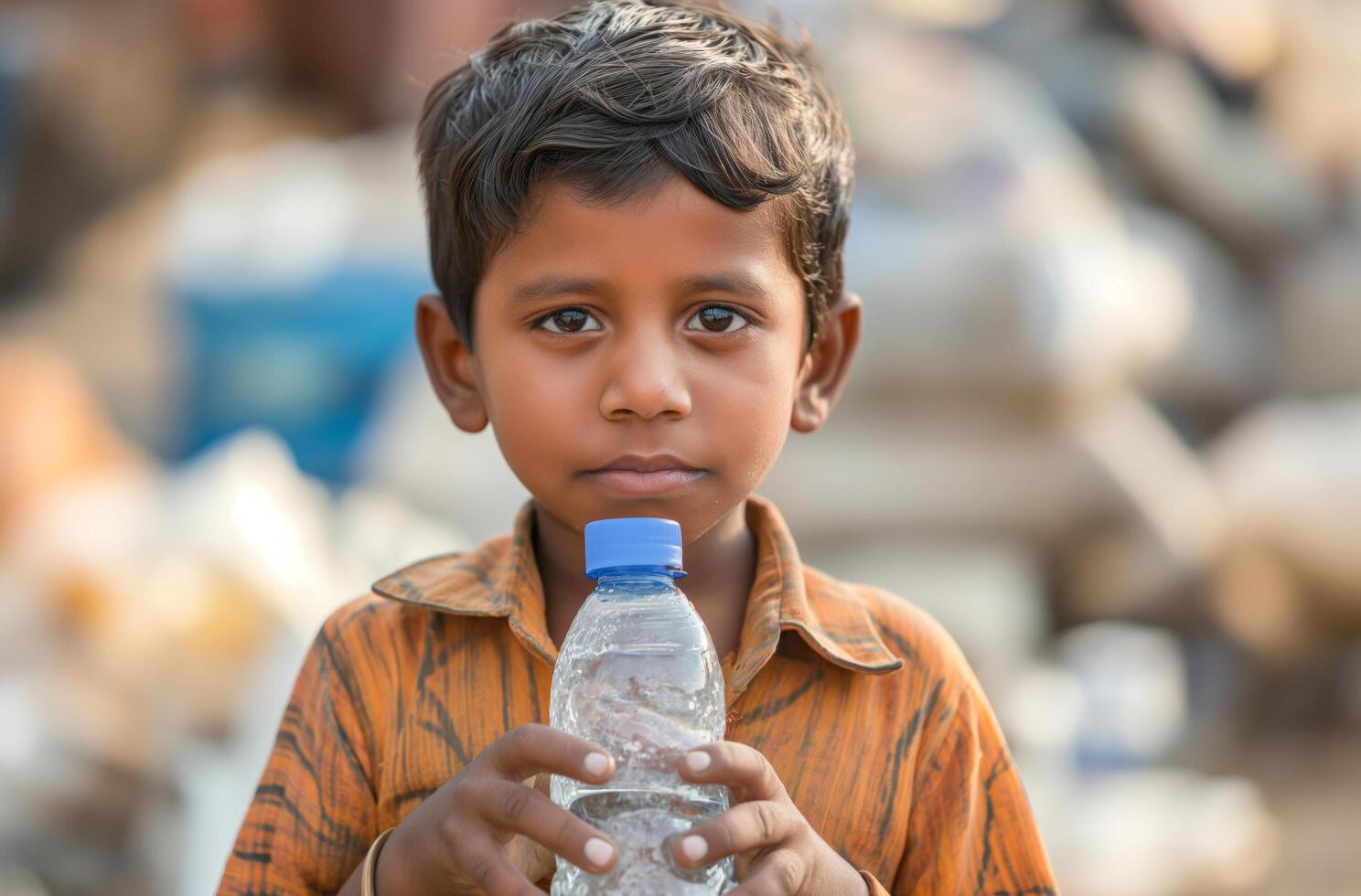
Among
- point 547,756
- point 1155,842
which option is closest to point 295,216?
point 1155,842

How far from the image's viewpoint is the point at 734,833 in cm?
88

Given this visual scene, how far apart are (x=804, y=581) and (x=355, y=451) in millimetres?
2655

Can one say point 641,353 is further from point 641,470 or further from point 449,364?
point 449,364

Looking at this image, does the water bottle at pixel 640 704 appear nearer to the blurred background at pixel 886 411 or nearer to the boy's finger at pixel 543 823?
the boy's finger at pixel 543 823

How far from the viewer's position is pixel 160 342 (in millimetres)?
4188

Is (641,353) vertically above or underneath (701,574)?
above

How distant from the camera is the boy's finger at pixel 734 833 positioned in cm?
86

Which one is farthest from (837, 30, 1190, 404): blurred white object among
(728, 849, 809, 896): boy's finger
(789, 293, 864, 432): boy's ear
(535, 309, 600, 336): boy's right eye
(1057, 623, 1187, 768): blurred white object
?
(728, 849, 809, 896): boy's finger

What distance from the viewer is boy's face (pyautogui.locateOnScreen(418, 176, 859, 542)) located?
3.58 ft

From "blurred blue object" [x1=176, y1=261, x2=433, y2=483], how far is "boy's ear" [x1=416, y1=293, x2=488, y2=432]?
102 inches

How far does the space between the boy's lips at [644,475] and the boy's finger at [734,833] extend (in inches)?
10.8

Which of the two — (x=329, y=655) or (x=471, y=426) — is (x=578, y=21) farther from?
(x=329, y=655)

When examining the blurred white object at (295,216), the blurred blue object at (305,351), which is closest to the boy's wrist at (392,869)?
the blurred blue object at (305,351)

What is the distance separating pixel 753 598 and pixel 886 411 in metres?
2.48
